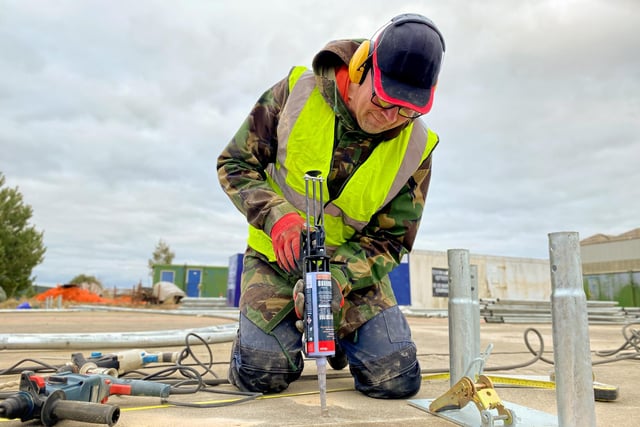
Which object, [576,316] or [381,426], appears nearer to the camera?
[576,316]

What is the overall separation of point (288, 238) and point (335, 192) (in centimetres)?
49

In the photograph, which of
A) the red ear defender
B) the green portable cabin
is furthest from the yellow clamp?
the green portable cabin

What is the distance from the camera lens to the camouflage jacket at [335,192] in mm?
2279

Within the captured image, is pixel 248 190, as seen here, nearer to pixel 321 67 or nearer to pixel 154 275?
pixel 321 67

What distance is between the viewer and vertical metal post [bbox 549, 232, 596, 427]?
1.32m

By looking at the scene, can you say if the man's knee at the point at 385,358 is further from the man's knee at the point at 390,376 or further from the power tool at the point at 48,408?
the power tool at the point at 48,408

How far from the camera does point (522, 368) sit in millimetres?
3082

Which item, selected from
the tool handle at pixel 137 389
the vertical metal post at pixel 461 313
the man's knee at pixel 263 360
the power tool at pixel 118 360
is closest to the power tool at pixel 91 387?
the tool handle at pixel 137 389

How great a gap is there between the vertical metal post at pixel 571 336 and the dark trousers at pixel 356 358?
34.7 inches

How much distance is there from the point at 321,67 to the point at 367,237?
3.08 feet

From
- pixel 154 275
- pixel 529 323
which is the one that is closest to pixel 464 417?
pixel 529 323

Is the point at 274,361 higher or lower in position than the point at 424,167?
lower

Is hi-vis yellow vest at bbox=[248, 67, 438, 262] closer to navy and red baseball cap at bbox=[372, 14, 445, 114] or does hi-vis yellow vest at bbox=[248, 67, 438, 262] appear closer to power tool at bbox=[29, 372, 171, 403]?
navy and red baseball cap at bbox=[372, 14, 445, 114]

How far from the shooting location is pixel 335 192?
241 centimetres
